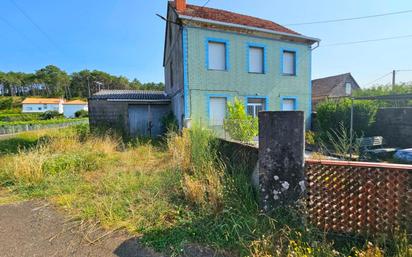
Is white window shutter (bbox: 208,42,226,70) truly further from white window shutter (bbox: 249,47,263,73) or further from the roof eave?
white window shutter (bbox: 249,47,263,73)

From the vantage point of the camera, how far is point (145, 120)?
42.9ft

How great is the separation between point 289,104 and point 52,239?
12923mm

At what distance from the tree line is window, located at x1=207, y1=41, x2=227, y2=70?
69.1 m

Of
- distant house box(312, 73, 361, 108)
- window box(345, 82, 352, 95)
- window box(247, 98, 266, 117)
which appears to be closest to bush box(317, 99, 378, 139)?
window box(247, 98, 266, 117)

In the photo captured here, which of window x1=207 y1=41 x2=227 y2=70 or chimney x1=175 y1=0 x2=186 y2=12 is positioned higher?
chimney x1=175 y1=0 x2=186 y2=12

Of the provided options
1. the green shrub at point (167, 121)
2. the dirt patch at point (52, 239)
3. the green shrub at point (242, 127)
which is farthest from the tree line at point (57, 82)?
the dirt patch at point (52, 239)

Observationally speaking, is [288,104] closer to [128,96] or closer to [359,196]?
[128,96]

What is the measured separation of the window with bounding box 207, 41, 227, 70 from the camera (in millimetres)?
11109

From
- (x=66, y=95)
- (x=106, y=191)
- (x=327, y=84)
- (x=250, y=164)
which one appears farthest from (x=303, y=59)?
(x=66, y=95)

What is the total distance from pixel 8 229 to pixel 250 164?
154 inches

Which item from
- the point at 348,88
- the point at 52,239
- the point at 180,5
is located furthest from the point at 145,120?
the point at 348,88

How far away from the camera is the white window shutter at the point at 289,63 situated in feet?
42.4

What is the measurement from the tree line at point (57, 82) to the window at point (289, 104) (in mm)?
69513

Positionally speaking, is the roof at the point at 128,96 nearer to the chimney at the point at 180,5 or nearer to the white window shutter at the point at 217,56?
the white window shutter at the point at 217,56
